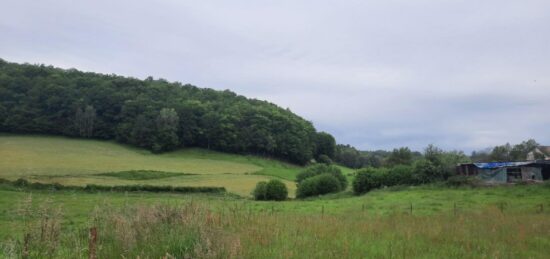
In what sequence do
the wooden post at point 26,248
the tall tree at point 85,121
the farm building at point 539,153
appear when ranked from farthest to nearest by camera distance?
the tall tree at point 85,121, the farm building at point 539,153, the wooden post at point 26,248

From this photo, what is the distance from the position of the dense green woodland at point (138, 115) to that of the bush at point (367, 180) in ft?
209

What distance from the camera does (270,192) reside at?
1976 inches

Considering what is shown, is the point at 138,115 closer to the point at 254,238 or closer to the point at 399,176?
the point at 399,176

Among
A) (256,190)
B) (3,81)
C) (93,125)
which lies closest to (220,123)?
(93,125)

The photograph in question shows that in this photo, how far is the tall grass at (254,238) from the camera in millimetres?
6273

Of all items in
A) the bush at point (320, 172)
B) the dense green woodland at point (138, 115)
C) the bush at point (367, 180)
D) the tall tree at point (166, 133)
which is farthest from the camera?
the tall tree at point (166, 133)

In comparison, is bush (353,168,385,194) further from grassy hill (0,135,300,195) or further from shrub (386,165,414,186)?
grassy hill (0,135,300,195)

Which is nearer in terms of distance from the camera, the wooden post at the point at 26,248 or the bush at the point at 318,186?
the wooden post at the point at 26,248

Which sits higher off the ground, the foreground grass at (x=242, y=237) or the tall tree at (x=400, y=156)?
the tall tree at (x=400, y=156)

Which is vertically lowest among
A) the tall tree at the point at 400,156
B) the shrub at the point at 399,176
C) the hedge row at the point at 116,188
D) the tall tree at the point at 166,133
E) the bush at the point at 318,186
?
the hedge row at the point at 116,188

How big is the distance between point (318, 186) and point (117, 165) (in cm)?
3997

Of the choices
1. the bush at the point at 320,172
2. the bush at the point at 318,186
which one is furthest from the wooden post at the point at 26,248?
the bush at the point at 320,172

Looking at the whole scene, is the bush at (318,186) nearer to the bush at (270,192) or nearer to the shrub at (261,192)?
the bush at (270,192)

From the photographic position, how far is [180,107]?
114250 mm
